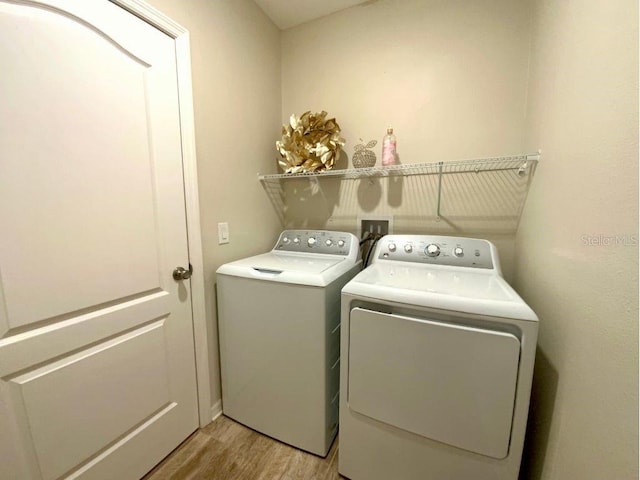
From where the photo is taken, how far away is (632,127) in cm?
55

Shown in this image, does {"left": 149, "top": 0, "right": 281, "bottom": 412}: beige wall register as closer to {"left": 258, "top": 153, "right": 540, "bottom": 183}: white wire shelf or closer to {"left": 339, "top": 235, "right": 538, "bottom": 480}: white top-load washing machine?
{"left": 258, "top": 153, "right": 540, "bottom": 183}: white wire shelf

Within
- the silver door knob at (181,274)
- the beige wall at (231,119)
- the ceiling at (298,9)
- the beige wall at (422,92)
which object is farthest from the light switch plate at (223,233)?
the ceiling at (298,9)

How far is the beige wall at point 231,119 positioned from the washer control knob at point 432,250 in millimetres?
1082

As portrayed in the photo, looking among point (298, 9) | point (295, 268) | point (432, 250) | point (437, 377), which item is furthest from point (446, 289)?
point (298, 9)

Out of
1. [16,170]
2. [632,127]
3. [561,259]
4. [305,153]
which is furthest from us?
[305,153]

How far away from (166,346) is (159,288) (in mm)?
291

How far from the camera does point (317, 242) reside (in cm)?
160

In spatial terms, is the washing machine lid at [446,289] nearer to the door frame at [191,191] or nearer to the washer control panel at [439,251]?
the washer control panel at [439,251]

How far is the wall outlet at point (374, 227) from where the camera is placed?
1682 millimetres

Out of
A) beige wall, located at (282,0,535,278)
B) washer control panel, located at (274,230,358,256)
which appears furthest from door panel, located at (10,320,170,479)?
beige wall, located at (282,0,535,278)

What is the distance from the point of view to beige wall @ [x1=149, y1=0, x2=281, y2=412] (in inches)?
50.9

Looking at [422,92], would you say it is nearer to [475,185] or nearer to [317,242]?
[475,185]

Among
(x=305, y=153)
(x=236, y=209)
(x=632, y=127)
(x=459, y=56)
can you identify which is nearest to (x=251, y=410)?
(x=236, y=209)

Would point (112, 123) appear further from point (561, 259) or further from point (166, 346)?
point (561, 259)
